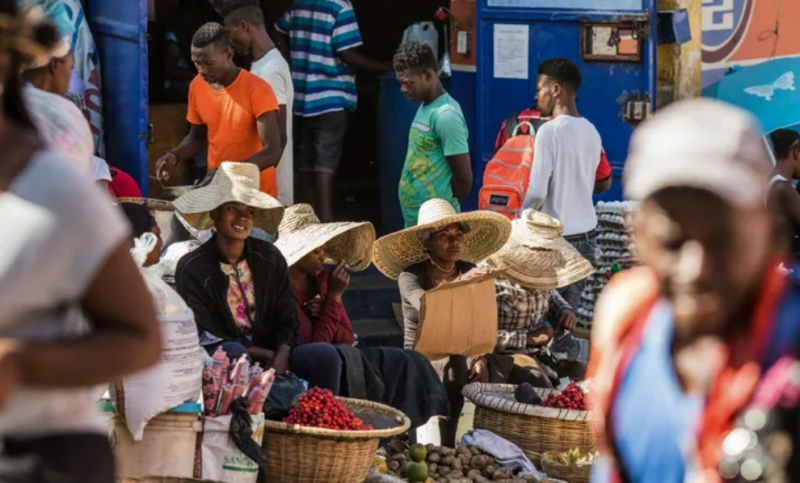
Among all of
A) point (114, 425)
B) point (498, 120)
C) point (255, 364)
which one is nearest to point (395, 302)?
point (498, 120)

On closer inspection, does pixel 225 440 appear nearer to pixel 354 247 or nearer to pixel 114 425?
pixel 114 425

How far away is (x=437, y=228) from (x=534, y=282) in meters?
0.64

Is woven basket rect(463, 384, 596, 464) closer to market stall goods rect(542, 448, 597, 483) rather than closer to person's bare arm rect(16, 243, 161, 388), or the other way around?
market stall goods rect(542, 448, 597, 483)

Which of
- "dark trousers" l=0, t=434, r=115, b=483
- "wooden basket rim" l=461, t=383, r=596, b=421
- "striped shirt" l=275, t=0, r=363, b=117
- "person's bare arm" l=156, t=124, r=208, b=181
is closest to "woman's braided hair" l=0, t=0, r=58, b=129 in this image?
"dark trousers" l=0, t=434, r=115, b=483

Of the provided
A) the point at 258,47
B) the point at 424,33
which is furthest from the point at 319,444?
the point at 424,33

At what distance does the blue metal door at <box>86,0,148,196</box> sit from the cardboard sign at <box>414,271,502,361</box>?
1.81 meters

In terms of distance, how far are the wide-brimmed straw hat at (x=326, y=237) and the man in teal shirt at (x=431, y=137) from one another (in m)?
0.72

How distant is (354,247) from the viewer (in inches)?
267

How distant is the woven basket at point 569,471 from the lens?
5.95 metres

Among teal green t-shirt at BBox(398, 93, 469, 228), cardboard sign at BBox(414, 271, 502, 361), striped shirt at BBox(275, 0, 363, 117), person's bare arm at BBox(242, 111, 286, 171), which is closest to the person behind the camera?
cardboard sign at BBox(414, 271, 502, 361)

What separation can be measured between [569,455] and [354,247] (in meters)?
1.54

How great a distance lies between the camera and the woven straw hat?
19.2 feet

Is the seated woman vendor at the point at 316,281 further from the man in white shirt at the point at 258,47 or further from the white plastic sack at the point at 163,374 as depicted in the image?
the white plastic sack at the point at 163,374

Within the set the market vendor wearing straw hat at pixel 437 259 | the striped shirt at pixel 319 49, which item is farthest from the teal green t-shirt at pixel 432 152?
the striped shirt at pixel 319 49
